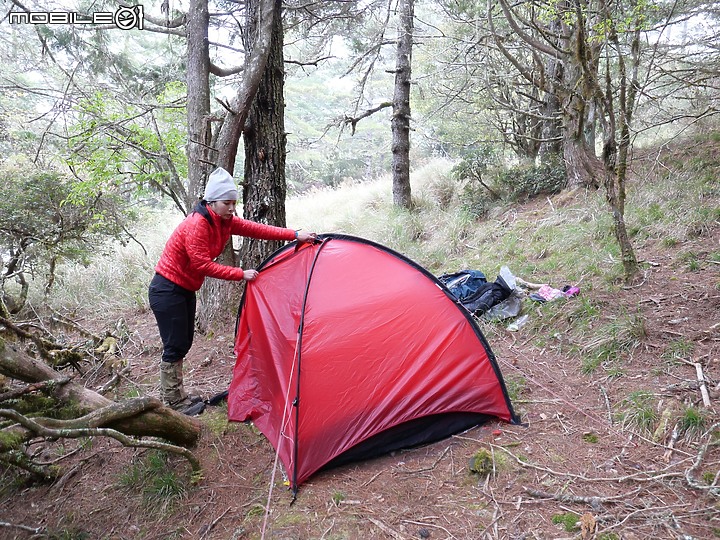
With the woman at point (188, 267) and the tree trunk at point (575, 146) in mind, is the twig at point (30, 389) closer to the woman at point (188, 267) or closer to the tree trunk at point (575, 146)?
the woman at point (188, 267)

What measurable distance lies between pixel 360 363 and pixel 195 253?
1.39 metres

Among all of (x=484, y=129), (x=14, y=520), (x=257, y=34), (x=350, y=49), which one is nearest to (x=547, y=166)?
(x=484, y=129)

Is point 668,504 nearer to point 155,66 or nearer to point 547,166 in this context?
point 547,166

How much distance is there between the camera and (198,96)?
467cm

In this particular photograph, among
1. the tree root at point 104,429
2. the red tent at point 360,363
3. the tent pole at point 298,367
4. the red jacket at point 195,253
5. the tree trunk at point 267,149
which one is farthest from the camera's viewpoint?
the tree trunk at point 267,149

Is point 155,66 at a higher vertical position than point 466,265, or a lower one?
higher

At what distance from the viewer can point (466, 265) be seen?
634 centimetres

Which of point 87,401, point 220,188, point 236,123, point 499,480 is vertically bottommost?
Result: point 499,480

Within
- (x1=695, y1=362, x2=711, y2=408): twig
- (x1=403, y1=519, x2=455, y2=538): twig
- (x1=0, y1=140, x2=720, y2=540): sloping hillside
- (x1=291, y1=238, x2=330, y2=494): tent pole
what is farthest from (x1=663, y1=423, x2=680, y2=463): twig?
(x1=291, y1=238, x2=330, y2=494): tent pole

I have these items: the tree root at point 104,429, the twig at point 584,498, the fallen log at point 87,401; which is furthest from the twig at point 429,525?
the fallen log at point 87,401

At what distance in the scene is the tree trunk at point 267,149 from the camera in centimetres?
452

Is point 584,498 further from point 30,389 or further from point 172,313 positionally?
point 30,389

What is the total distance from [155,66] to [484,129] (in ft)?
22.8

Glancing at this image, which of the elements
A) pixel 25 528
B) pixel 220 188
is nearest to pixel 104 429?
pixel 25 528
